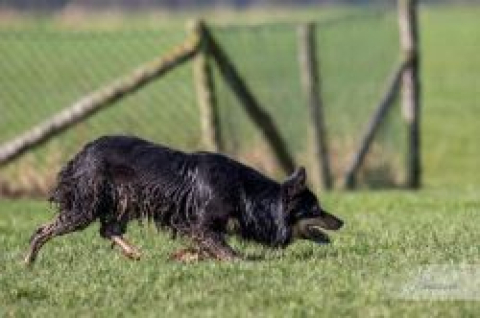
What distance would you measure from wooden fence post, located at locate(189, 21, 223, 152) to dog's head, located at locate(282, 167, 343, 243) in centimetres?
608

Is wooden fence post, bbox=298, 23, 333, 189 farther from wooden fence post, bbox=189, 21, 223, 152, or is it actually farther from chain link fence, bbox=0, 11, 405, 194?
wooden fence post, bbox=189, 21, 223, 152

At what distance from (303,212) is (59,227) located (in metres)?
1.53

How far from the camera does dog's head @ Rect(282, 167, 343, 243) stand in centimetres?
955

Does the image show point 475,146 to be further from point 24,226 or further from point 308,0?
point 308,0

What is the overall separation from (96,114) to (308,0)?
53.5 meters

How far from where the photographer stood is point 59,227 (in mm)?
9859

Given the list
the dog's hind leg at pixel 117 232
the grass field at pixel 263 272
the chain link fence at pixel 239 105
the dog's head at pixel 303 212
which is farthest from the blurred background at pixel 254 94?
the dog's head at pixel 303 212

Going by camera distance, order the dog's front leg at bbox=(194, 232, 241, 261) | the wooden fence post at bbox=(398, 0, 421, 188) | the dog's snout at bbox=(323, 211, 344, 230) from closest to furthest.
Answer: the dog's front leg at bbox=(194, 232, 241, 261) → the dog's snout at bbox=(323, 211, 344, 230) → the wooden fence post at bbox=(398, 0, 421, 188)

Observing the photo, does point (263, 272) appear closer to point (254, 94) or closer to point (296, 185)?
point (296, 185)

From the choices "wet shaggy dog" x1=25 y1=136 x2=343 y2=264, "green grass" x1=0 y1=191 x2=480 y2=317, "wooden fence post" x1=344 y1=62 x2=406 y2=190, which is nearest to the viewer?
"green grass" x1=0 y1=191 x2=480 y2=317

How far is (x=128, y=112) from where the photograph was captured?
17766mm

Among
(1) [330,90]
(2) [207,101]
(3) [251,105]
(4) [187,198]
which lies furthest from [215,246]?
(1) [330,90]

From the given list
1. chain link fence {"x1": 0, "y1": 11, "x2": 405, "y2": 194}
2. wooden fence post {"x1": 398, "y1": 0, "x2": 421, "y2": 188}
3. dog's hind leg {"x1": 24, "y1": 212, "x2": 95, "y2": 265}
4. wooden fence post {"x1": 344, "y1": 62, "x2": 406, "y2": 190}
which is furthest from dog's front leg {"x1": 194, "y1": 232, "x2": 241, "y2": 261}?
wooden fence post {"x1": 398, "y1": 0, "x2": 421, "y2": 188}

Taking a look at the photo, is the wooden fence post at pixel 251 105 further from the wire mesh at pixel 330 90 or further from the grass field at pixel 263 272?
the grass field at pixel 263 272
